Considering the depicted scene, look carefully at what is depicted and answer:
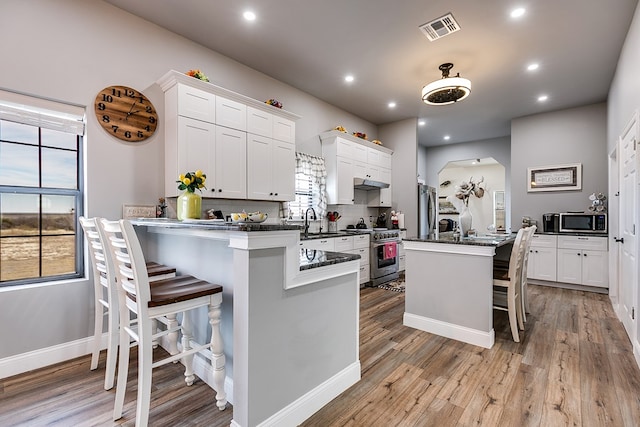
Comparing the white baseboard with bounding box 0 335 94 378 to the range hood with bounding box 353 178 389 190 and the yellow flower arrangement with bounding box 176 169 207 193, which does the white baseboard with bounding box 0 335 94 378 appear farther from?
the range hood with bounding box 353 178 389 190

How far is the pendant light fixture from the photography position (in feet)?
11.1

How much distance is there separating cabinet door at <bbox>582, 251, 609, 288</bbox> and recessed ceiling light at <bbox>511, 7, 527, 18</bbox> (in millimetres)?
3982

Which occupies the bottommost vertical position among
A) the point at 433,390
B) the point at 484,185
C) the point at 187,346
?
the point at 433,390

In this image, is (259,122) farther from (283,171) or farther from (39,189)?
(39,189)

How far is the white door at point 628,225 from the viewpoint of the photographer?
8.52 ft

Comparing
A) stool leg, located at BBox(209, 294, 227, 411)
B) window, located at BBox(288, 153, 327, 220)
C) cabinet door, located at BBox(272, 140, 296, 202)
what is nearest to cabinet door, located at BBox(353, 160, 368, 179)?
window, located at BBox(288, 153, 327, 220)

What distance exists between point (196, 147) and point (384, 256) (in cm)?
348

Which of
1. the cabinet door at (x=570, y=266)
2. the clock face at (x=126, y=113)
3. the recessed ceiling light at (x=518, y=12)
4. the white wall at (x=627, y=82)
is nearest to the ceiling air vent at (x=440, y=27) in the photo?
the recessed ceiling light at (x=518, y=12)

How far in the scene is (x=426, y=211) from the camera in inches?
248

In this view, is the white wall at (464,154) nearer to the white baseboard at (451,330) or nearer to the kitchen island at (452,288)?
the kitchen island at (452,288)

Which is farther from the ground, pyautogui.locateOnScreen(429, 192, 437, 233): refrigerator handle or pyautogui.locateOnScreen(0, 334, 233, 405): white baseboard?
pyautogui.locateOnScreen(429, 192, 437, 233): refrigerator handle

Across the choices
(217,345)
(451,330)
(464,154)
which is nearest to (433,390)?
(451,330)

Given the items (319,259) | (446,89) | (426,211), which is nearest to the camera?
(319,259)

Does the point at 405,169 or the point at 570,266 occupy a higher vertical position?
the point at 405,169
